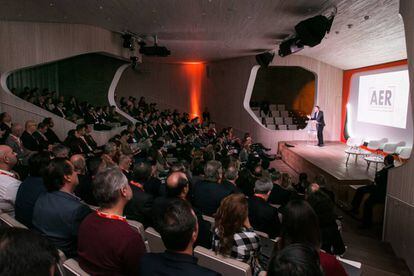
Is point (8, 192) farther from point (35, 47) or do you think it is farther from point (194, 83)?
point (194, 83)

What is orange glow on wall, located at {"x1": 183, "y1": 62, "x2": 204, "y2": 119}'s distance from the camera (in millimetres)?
17422

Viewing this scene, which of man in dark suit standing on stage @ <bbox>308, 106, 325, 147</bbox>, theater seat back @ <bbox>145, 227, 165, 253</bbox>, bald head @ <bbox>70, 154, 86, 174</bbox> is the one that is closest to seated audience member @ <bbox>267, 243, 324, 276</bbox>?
theater seat back @ <bbox>145, 227, 165, 253</bbox>

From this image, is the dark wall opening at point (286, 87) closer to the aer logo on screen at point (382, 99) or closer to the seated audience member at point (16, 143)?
the aer logo on screen at point (382, 99)

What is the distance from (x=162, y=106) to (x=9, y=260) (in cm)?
1649

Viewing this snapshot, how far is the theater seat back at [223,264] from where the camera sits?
6.18 feet

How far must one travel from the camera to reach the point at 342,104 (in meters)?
12.2

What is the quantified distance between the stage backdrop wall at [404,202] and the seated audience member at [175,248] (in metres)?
3.49

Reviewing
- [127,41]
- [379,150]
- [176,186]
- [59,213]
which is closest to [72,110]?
[127,41]

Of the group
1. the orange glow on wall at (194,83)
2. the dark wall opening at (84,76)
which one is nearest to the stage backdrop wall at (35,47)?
the dark wall opening at (84,76)

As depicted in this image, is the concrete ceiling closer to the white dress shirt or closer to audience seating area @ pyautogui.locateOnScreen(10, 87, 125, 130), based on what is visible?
audience seating area @ pyautogui.locateOnScreen(10, 87, 125, 130)

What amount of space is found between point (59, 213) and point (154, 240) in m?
0.69

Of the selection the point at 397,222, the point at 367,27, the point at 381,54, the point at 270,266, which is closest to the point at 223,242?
the point at 270,266

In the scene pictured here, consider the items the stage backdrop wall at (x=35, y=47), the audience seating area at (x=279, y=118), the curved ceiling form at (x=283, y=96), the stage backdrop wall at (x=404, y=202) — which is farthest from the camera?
the curved ceiling form at (x=283, y=96)

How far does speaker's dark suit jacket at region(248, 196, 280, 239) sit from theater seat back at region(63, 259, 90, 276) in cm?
171
